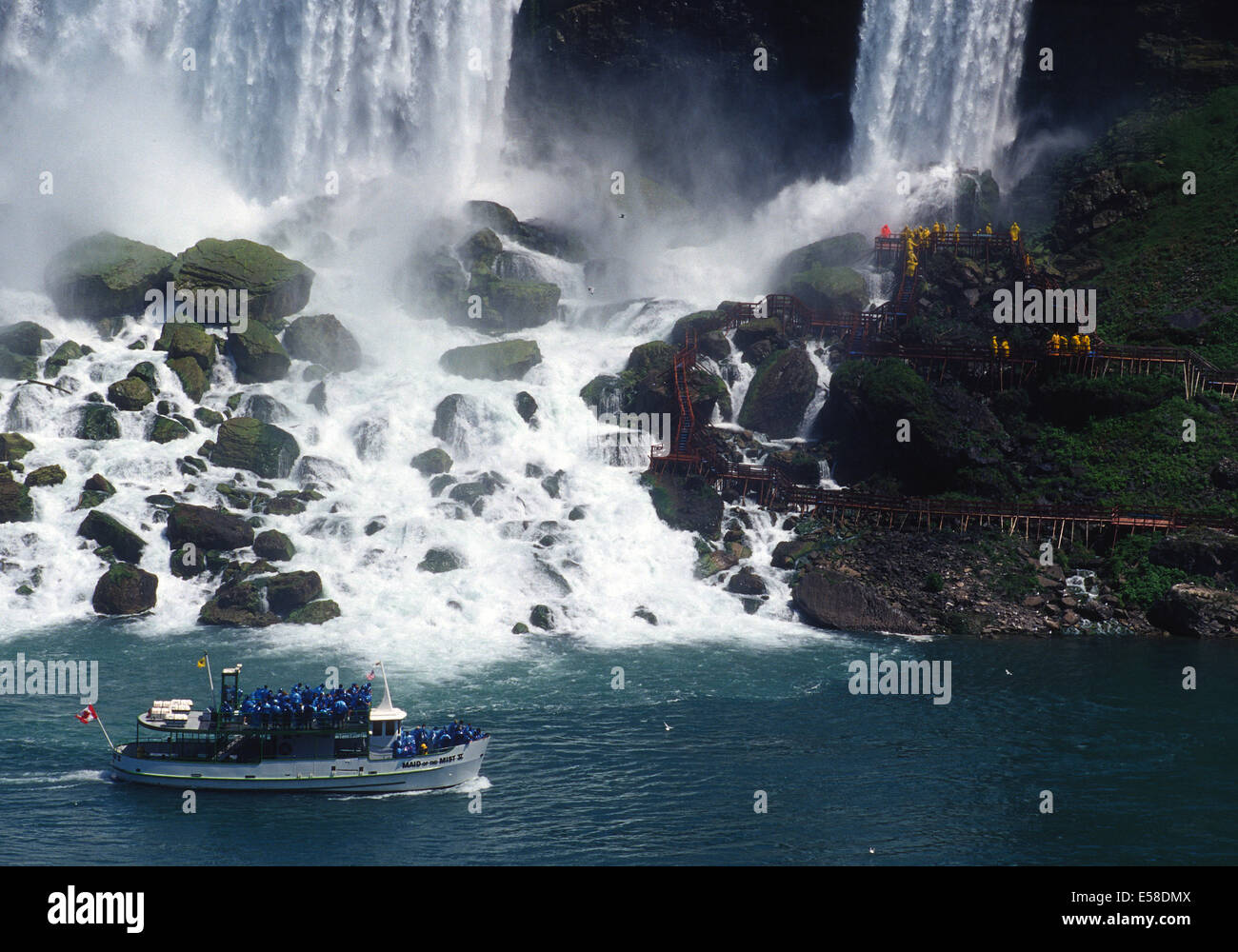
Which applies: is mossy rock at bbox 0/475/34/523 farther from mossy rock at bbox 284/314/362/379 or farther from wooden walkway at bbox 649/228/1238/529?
wooden walkway at bbox 649/228/1238/529

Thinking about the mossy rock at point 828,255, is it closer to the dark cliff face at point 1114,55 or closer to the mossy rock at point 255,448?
the dark cliff face at point 1114,55

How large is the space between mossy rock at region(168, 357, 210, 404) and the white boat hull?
36156 millimetres

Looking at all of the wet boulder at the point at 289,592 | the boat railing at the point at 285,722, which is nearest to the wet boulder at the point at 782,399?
the wet boulder at the point at 289,592

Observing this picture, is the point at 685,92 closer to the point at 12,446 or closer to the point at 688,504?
the point at 688,504

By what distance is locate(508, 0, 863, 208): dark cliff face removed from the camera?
98938 millimetres

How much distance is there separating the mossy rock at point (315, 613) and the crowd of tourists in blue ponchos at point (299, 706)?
49.1 ft

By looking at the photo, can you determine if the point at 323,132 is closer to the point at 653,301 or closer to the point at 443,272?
the point at 443,272

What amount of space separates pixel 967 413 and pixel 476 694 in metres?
33.3

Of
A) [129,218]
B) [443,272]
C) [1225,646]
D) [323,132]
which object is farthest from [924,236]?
[129,218]

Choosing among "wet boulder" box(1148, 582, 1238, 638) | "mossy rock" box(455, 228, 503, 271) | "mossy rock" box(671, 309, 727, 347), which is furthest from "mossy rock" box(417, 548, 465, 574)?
"mossy rock" box(455, 228, 503, 271)

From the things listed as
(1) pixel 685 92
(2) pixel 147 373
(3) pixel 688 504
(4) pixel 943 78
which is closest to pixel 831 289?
(3) pixel 688 504

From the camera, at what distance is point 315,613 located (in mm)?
53531

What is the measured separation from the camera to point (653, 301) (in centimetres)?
8456

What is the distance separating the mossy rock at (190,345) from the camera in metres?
71.2
